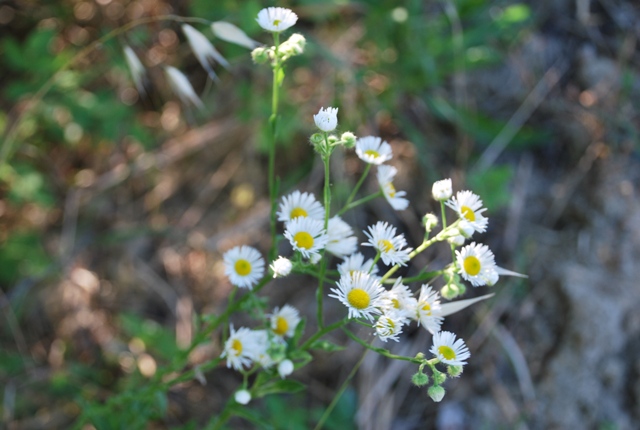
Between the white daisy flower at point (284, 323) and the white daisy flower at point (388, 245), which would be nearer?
the white daisy flower at point (388, 245)

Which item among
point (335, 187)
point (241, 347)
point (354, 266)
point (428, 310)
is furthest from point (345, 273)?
point (335, 187)

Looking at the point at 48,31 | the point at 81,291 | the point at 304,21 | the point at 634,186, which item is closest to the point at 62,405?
the point at 81,291

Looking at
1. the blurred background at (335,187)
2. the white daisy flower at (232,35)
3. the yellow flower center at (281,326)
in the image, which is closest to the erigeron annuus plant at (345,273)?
the yellow flower center at (281,326)

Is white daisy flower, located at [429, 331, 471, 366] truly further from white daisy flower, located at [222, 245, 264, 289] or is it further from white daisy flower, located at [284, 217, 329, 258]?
white daisy flower, located at [222, 245, 264, 289]

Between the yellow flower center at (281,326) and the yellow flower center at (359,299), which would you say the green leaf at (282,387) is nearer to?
the yellow flower center at (281,326)

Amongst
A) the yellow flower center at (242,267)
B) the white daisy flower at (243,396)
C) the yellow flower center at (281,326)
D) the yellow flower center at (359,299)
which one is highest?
the yellow flower center at (359,299)

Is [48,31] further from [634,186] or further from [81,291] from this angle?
[634,186]
